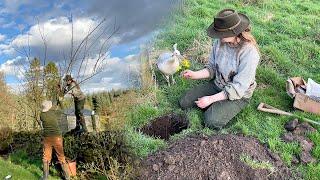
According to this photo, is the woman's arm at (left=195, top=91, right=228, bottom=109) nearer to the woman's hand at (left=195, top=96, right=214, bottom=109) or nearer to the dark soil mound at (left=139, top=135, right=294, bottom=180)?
the woman's hand at (left=195, top=96, right=214, bottom=109)

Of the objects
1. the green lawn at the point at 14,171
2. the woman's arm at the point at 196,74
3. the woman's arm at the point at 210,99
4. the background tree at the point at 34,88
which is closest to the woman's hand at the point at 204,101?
the woman's arm at the point at 210,99

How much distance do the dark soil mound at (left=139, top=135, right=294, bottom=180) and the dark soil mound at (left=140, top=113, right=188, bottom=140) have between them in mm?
859

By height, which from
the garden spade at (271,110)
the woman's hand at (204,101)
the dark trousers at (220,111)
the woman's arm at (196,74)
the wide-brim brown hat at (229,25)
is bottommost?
the garden spade at (271,110)

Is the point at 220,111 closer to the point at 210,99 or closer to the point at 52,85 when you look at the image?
the point at 210,99

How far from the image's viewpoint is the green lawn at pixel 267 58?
19.3ft

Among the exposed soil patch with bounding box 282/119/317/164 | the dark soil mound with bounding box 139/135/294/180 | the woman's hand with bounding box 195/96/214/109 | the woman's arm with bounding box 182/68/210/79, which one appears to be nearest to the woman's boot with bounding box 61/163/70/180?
the woman's arm with bounding box 182/68/210/79

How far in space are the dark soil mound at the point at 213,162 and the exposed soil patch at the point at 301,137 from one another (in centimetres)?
27

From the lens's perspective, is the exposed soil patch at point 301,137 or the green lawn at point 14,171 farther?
the green lawn at point 14,171

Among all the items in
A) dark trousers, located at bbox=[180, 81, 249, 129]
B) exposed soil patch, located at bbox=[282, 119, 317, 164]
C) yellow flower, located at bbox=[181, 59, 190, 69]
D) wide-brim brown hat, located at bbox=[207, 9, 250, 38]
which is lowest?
exposed soil patch, located at bbox=[282, 119, 317, 164]

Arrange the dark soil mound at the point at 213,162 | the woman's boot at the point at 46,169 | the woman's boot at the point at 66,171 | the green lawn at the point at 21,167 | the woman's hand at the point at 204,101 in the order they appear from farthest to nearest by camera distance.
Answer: the green lawn at the point at 21,167 → the woman's boot at the point at 66,171 → the woman's boot at the point at 46,169 → the woman's hand at the point at 204,101 → the dark soil mound at the point at 213,162

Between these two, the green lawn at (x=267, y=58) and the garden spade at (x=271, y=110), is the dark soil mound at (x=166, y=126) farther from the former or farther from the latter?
the garden spade at (x=271, y=110)

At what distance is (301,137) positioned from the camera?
582 cm

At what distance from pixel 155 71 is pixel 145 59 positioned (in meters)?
0.24

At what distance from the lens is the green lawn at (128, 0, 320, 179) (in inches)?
232
